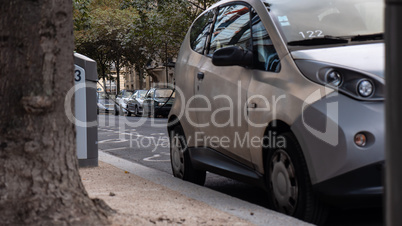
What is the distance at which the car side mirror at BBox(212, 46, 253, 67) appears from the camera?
16.7 feet

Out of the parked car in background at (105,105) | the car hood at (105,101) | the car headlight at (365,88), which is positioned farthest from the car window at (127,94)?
the car headlight at (365,88)

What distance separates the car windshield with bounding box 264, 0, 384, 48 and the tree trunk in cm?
184

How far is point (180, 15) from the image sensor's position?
102 feet

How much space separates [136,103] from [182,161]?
28707mm

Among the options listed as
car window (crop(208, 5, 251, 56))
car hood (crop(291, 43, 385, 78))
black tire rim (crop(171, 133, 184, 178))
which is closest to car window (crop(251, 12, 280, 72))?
car window (crop(208, 5, 251, 56))

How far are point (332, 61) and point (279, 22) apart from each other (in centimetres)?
82

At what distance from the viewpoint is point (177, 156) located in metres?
6.90

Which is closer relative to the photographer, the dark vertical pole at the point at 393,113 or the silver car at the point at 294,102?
the dark vertical pole at the point at 393,113

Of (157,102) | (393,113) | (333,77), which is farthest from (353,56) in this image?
(157,102)

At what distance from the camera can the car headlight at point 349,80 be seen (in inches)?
161

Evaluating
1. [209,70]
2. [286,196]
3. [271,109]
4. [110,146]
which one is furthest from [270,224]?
[110,146]

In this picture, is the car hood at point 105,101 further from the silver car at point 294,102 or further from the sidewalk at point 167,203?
the silver car at point 294,102

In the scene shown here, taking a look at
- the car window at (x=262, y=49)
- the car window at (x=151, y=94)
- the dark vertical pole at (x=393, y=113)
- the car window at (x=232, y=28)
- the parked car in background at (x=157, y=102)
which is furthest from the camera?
the car window at (x=151, y=94)

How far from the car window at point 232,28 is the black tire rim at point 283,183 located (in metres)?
1.13
